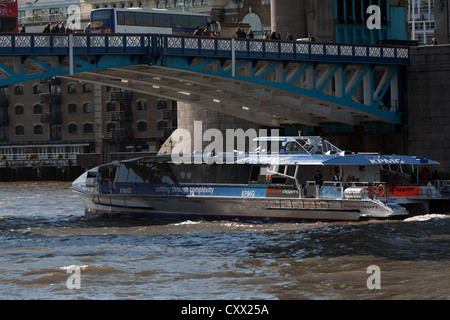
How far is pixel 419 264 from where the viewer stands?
96.7ft

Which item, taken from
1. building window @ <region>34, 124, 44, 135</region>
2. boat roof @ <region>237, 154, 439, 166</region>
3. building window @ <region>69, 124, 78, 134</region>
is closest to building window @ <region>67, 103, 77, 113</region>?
building window @ <region>69, 124, 78, 134</region>

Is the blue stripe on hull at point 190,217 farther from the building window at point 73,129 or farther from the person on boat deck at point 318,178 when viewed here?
the building window at point 73,129

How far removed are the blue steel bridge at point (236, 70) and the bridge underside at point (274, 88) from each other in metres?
A: 0.06

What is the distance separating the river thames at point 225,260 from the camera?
25906 mm

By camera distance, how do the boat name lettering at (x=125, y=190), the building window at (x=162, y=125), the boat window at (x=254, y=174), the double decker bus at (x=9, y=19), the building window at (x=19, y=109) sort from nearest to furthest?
the boat window at (x=254, y=174) → the boat name lettering at (x=125, y=190) → the double decker bus at (x=9, y=19) → the building window at (x=162, y=125) → the building window at (x=19, y=109)

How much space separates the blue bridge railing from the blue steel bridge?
1.8 inches

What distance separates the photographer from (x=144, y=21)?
62000 mm

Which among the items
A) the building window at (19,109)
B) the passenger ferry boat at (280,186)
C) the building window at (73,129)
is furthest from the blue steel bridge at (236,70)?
the building window at (19,109)

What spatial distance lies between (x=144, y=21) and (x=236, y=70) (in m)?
8.34

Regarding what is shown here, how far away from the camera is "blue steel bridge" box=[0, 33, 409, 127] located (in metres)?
47.2

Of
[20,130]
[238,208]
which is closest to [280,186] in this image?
[238,208]

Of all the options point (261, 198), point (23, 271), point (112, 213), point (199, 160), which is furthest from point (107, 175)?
point (23, 271)

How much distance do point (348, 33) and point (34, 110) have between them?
155 feet

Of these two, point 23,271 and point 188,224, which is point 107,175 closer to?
point 188,224
